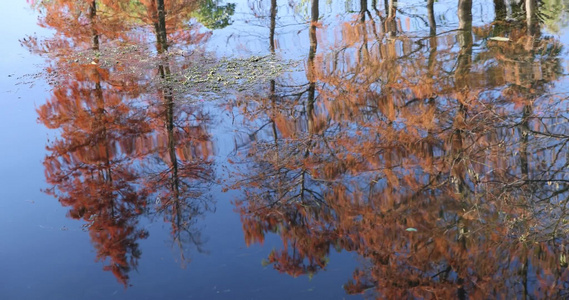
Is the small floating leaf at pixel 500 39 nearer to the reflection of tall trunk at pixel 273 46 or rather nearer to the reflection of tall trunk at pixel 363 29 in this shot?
the reflection of tall trunk at pixel 363 29

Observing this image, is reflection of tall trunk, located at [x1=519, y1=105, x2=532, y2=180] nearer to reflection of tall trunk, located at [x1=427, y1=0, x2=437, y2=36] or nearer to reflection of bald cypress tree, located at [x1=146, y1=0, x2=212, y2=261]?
reflection of bald cypress tree, located at [x1=146, y1=0, x2=212, y2=261]

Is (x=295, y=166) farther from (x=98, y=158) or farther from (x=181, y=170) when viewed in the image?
(x=98, y=158)

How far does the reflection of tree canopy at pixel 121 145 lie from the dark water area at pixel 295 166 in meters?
0.02

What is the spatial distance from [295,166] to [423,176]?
0.93 m

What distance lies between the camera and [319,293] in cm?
306

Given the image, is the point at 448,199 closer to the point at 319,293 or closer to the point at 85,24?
the point at 319,293

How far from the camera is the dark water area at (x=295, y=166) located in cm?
327

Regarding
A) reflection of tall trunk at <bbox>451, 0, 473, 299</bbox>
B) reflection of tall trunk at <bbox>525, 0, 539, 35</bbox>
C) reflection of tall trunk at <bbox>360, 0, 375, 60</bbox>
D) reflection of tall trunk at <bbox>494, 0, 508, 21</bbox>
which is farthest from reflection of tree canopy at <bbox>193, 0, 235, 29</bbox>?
reflection of tall trunk at <bbox>525, 0, 539, 35</bbox>

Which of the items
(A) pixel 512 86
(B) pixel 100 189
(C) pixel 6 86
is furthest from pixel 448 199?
(C) pixel 6 86

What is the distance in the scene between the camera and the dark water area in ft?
10.7

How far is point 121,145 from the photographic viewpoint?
16.6ft

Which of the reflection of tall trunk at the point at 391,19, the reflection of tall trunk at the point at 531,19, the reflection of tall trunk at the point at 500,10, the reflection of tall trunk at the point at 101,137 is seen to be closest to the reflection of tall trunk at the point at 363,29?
the reflection of tall trunk at the point at 391,19

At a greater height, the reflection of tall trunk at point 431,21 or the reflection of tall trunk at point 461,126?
the reflection of tall trunk at point 431,21

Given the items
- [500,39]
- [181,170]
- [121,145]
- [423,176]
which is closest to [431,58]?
[500,39]
